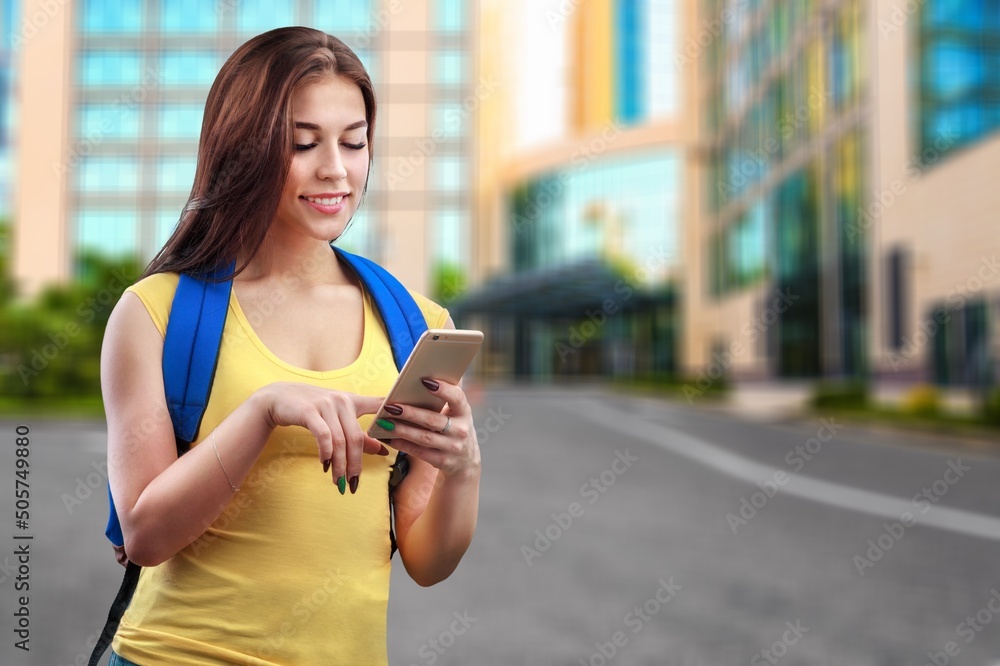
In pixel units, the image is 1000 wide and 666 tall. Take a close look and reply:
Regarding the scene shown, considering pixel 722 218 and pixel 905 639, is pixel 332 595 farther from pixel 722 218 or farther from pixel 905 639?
pixel 722 218

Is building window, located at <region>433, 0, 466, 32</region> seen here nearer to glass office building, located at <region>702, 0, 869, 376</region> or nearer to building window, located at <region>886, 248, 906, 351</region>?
glass office building, located at <region>702, 0, 869, 376</region>

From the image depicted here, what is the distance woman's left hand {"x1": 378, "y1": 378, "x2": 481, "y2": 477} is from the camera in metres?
A: 1.41

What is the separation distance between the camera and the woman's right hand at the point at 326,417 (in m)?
1.32

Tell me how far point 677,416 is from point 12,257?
48.4 metres

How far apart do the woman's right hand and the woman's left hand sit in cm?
7

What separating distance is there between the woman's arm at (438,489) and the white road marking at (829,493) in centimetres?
879

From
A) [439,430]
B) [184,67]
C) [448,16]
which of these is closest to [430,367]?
[439,430]

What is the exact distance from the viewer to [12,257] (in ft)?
213

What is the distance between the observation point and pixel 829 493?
39.9 ft

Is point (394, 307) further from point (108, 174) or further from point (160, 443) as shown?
point (108, 174)

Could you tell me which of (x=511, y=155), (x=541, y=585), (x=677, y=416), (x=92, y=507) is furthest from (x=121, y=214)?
(x=541, y=585)

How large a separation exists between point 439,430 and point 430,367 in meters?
0.10

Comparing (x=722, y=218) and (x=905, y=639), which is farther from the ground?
(x=722, y=218)

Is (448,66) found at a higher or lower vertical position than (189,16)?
lower
